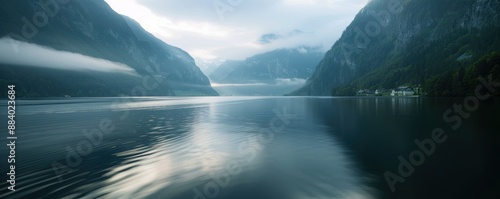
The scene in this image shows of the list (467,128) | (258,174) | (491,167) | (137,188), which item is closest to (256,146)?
(258,174)

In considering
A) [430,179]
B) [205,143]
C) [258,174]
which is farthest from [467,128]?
[205,143]

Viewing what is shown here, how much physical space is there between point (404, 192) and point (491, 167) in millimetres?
9437

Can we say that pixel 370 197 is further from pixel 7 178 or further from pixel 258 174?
pixel 7 178

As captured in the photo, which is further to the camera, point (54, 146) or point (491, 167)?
point (54, 146)

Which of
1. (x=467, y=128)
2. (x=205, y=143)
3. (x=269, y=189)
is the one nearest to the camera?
(x=269, y=189)

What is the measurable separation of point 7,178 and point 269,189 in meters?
19.6

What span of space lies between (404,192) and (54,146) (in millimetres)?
36870

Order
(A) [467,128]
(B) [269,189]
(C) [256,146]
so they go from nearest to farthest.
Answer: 1. (B) [269,189]
2. (C) [256,146]
3. (A) [467,128]

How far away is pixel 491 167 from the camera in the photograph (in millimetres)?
18047

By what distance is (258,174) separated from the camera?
1878cm

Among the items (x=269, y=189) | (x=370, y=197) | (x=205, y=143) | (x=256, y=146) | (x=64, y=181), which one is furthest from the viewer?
(x=205, y=143)

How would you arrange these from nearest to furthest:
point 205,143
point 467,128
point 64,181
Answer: point 64,181 → point 205,143 → point 467,128

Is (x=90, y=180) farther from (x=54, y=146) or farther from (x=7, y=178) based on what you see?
(x=54, y=146)

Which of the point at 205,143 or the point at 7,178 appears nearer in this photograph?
the point at 7,178
